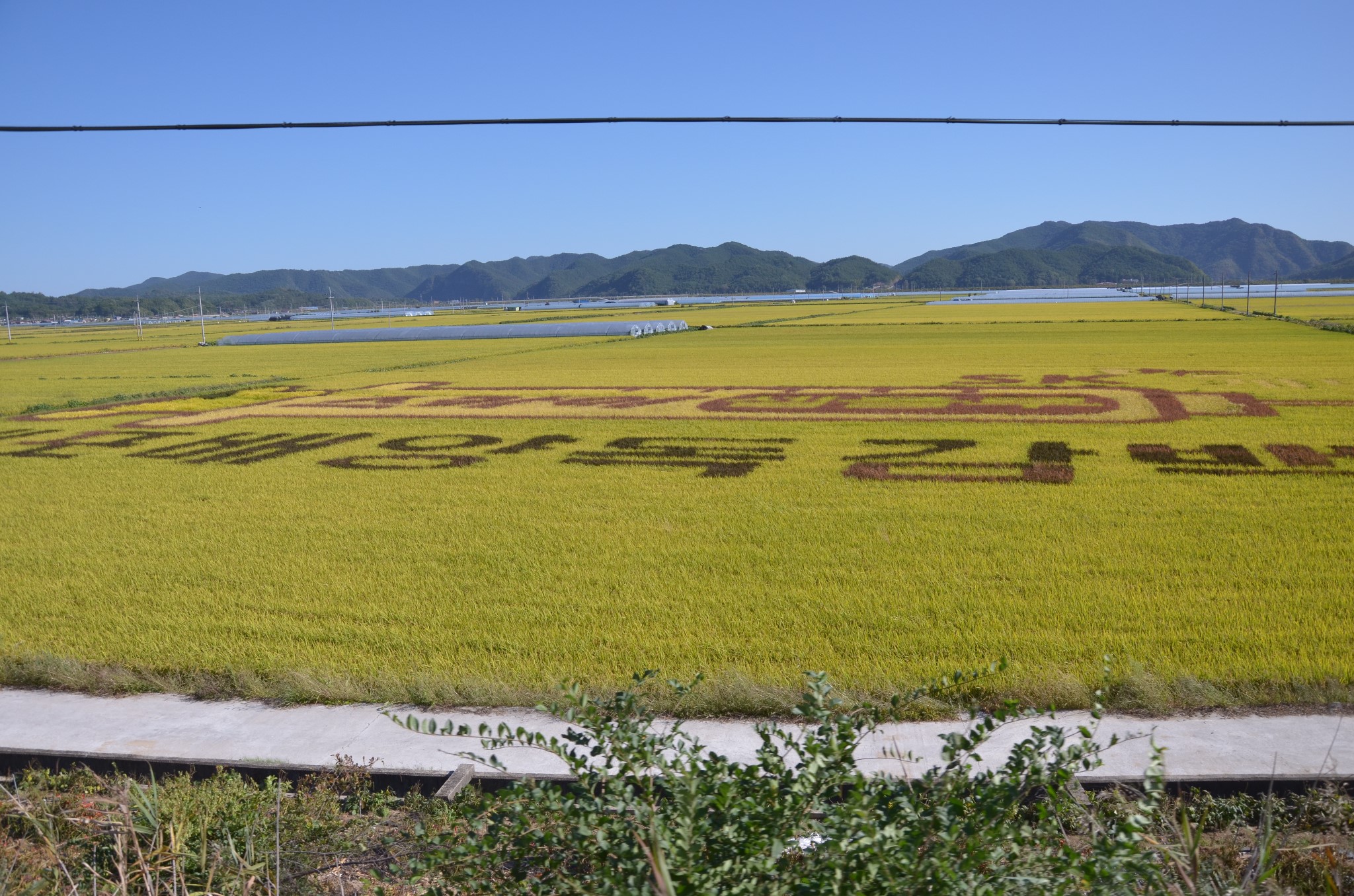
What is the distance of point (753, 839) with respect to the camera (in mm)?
3266

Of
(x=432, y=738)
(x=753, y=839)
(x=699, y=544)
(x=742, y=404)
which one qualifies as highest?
(x=753, y=839)

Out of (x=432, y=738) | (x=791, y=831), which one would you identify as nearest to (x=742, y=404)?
(x=432, y=738)

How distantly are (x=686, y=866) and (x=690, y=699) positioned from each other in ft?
11.6

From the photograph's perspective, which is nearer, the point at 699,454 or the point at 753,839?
the point at 753,839

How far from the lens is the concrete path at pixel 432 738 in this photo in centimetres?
561

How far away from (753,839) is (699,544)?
311 inches

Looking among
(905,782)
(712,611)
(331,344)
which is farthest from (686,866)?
(331,344)

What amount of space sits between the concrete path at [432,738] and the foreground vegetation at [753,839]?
0.66 metres

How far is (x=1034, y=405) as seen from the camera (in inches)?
939

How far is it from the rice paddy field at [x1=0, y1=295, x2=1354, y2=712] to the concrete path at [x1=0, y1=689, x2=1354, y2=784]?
1.04 feet

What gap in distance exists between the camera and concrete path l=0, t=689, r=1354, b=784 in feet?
18.4

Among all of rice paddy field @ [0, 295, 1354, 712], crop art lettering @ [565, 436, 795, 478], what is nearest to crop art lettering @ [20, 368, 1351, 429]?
rice paddy field @ [0, 295, 1354, 712]

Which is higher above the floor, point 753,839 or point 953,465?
point 753,839

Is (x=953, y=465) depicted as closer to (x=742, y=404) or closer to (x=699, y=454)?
(x=699, y=454)
